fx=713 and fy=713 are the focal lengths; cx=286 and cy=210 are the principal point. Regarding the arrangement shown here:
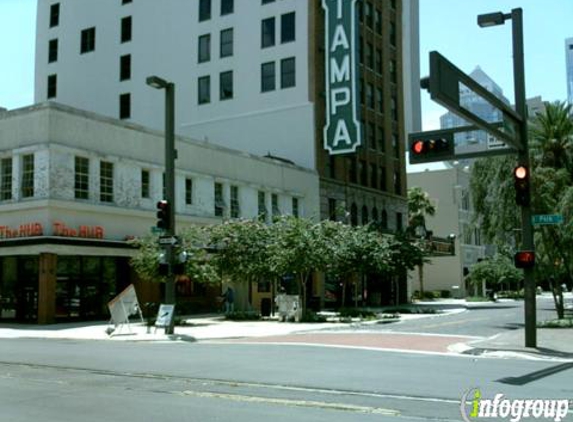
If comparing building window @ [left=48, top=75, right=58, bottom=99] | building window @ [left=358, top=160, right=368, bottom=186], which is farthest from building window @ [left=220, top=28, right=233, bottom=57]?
building window @ [left=48, top=75, right=58, bottom=99]

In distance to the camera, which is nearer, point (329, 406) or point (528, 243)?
point (329, 406)

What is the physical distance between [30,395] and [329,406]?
4.62 metres

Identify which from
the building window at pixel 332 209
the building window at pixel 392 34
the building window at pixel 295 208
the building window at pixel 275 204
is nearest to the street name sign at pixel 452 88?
the building window at pixel 275 204

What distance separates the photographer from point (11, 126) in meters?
32.0

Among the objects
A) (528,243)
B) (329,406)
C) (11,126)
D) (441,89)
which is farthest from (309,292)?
(329,406)

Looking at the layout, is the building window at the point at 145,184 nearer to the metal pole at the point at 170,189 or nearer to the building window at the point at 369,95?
the metal pole at the point at 170,189

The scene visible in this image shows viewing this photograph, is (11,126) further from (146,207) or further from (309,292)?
(309,292)

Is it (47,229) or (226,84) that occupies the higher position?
(226,84)

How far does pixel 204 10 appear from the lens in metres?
53.0

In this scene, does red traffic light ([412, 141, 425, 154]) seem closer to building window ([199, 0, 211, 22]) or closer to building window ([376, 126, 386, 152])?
building window ([199, 0, 211, 22])

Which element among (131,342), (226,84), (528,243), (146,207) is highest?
(226,84)

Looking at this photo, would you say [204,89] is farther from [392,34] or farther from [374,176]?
[392,34]

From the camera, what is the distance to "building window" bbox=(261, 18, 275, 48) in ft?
166

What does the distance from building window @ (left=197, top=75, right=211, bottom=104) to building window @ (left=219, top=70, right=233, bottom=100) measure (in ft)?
3.26
